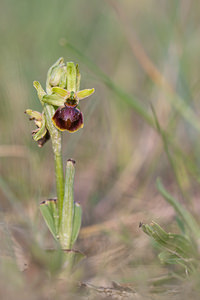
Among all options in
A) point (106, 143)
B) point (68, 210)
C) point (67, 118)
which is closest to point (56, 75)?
point (67, 118)

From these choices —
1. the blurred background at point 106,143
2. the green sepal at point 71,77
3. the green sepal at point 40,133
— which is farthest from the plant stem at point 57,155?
the blurred background at point 106,143

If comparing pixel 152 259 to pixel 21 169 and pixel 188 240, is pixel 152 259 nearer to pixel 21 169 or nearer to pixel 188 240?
pixel 188 240

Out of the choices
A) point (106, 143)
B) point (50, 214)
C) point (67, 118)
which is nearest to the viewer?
point (67, 118)

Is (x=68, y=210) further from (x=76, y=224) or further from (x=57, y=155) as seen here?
(x=57, y=155)

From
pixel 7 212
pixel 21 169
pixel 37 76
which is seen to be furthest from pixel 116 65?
pixel 7 212

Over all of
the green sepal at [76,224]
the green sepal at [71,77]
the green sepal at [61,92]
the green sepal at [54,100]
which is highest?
the green sepal at [71,77]

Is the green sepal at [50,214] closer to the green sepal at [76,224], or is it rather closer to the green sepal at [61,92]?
the green sepal at [76,224]
